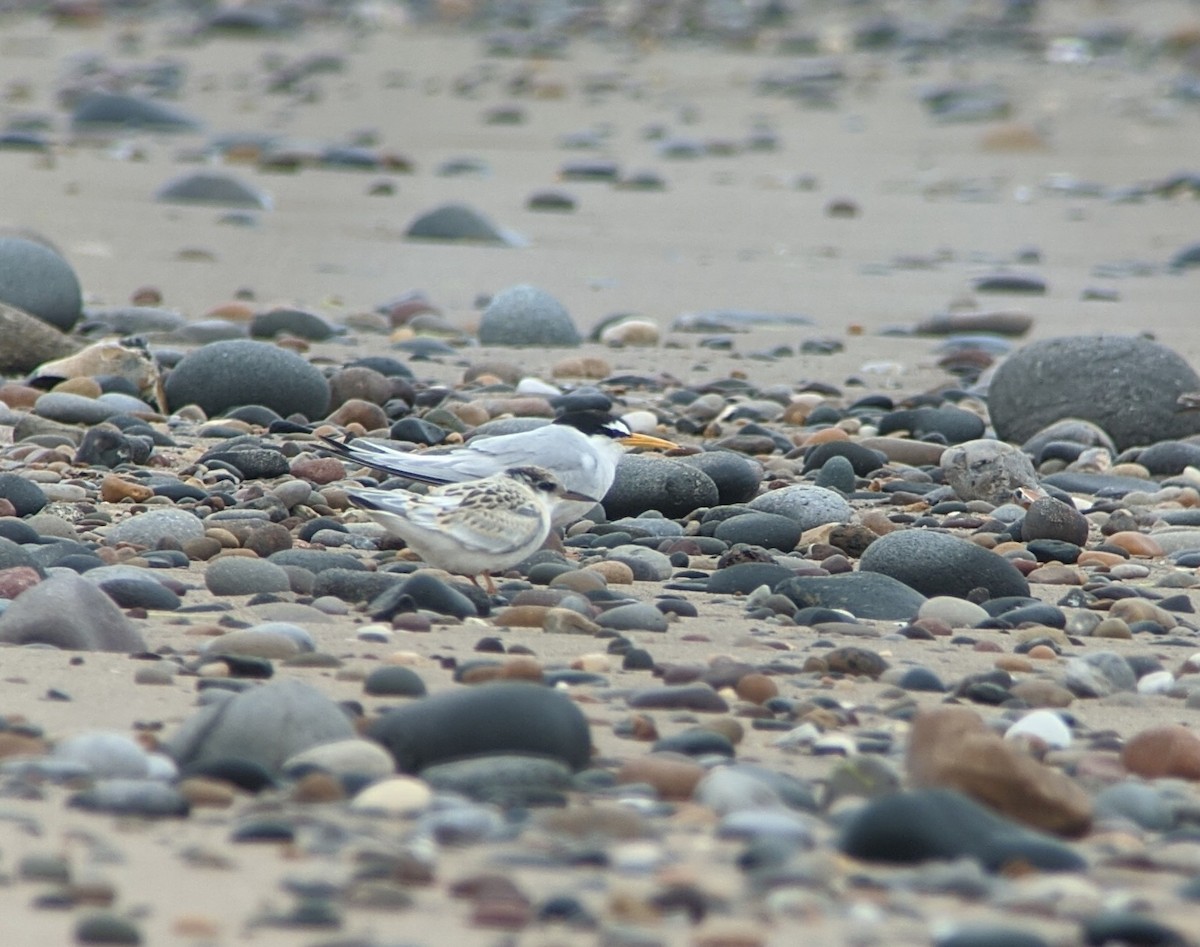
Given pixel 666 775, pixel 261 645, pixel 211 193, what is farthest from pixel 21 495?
pixel 211 193

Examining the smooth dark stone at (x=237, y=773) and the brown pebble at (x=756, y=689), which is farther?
the brown pebble at (x=756, y=689)

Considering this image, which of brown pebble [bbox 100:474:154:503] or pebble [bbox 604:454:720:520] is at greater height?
pebble [bbox 604:454:720:520]

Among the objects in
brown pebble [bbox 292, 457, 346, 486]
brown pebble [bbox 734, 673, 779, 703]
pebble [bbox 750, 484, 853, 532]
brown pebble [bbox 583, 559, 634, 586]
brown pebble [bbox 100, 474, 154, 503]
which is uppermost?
brown pebble [bbox 292, 457, 346, 486]

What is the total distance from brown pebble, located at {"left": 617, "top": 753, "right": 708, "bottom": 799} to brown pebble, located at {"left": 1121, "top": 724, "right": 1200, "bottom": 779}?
796 millimetres

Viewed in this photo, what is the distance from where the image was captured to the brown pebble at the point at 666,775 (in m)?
2.83

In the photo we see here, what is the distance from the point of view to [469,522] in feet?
13.4

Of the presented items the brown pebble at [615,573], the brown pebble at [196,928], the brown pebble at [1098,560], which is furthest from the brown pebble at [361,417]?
the brown pebble at [196,928]

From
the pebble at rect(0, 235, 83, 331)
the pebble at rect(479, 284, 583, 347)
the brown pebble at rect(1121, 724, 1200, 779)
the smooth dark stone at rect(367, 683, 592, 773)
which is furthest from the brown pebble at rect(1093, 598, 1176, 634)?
the pebble at rect(0, 235, 83, 331)

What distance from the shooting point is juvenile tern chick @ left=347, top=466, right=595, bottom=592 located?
4.09 m

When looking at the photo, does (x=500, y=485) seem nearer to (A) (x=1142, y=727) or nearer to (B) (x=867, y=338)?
(A) (x=1142, y=727)

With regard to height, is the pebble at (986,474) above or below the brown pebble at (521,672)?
above

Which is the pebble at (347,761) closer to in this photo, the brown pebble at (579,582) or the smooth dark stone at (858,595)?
the brown pebble at (579,582)

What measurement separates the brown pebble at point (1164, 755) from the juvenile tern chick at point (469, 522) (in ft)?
5.10

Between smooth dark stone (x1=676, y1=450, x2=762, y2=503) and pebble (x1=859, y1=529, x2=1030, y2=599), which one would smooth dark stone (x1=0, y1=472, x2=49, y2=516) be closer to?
smooth dark stone (x1=676, y1=450, x2=762, y2=503)
